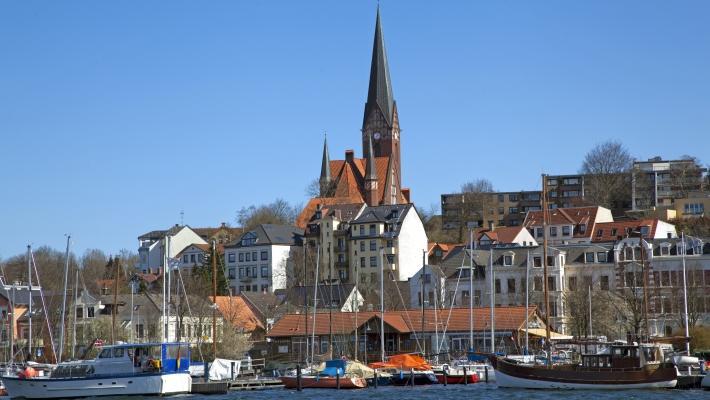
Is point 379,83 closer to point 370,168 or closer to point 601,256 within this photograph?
point 370,168

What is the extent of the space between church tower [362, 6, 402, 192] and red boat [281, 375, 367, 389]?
120 metres

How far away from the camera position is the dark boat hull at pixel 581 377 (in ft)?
222

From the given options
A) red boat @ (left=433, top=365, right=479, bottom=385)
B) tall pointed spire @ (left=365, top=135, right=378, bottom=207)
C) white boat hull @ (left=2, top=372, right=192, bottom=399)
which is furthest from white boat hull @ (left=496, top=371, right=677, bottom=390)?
tall pointed spire @ (left=365, top=135, right=378, bottom=207)

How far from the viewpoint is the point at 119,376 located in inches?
2660

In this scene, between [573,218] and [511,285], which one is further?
[573,218]

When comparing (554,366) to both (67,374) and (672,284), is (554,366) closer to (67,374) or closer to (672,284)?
(67,374)

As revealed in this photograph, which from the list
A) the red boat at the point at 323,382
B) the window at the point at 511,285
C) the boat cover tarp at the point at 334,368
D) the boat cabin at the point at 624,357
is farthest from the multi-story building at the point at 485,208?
the boat cabin at the point at 624,357

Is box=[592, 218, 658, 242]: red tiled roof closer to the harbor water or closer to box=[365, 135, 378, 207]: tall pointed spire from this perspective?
box=[365, 135, 378, 207]: tall pointed spire

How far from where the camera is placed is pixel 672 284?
111750 mm

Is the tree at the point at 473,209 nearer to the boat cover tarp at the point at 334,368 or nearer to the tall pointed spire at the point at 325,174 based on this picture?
the tall pointed spire at the point at 325,174

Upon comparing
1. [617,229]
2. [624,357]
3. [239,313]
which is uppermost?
Result: [617,229]

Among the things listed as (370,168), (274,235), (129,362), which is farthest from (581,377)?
(370,168)

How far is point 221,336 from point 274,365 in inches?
253

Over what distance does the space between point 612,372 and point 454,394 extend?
9.00m
